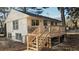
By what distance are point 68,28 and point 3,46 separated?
89 centimetres

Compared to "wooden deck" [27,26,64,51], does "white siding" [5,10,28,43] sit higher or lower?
higher

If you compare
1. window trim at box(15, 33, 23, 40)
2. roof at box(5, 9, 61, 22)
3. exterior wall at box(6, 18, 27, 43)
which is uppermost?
roof at box(5, 9, 61, 22)

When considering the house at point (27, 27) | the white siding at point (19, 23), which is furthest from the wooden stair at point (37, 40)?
the white siding at point (19, 23)

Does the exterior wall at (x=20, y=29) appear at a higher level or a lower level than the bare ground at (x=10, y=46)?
higher

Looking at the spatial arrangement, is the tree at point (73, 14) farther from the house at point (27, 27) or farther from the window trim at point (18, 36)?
the window trim at point (18, 36)

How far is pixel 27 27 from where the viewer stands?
6.34 ft

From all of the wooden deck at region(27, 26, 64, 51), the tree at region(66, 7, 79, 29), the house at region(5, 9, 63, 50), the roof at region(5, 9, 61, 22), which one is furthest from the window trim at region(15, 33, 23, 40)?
the tree at region(66, 7, 79, 29)

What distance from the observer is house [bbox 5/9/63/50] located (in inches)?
75.6

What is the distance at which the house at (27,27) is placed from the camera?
1.92 meters

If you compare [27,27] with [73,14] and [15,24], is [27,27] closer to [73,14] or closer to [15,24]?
[15,24]

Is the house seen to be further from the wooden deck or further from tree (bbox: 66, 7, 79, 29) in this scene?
tree (bbox: 66, 7, 79, 29)
